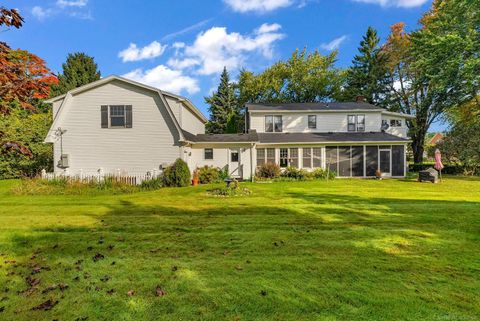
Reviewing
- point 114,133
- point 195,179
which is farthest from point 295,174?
point 114,133

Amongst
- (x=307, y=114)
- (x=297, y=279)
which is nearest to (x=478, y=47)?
(x=307, y=114)

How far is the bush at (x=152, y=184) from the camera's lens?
1450 cm

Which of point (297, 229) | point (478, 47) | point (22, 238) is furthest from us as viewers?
point (478, 47)

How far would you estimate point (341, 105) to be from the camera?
24.2m

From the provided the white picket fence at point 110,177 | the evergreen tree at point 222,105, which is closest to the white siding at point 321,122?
the white picket fence at point 110,177

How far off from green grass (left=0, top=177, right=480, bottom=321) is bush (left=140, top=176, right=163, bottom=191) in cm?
602

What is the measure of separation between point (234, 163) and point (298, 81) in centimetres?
2183

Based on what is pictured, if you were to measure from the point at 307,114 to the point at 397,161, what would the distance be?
7.90 metres

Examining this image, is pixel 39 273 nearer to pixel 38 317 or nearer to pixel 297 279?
pixel 38 317

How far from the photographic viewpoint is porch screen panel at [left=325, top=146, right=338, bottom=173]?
65.9ft

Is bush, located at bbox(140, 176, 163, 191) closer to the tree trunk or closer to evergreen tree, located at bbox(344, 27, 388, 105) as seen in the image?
evergreen tree, located at bbox(344, 27, 388, 105)

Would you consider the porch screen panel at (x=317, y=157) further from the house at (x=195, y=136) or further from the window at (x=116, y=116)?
the window at (x=116, y=116)

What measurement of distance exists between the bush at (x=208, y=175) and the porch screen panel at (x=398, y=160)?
13429 mm

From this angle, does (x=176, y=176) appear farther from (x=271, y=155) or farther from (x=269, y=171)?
(x=271, y=155)
